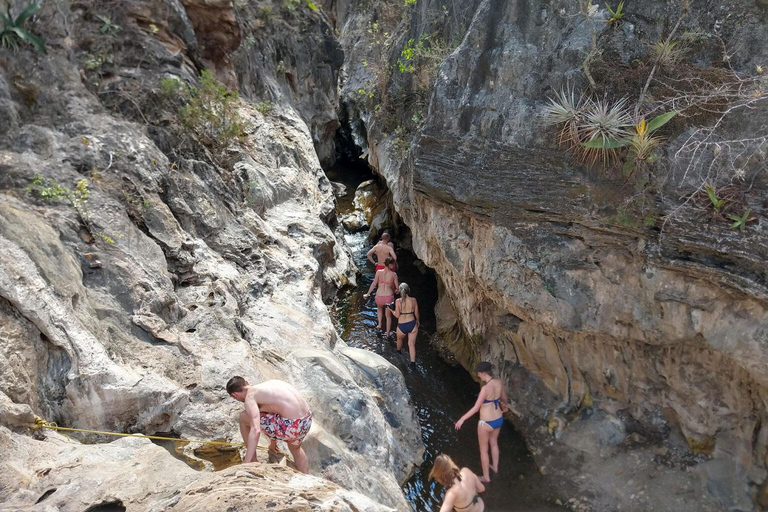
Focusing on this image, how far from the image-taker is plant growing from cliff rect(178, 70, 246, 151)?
9.72 m

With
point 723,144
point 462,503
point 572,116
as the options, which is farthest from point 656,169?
point 462,503

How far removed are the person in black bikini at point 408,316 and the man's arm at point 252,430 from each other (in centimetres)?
539

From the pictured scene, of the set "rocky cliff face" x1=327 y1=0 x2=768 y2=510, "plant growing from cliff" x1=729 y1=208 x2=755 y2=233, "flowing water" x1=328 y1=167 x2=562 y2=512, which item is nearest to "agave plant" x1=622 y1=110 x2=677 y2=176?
"rocky cliff face" x1=327 y1=0 x2=768 y2=510

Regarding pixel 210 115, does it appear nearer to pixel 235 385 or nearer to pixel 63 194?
pixel 63 194

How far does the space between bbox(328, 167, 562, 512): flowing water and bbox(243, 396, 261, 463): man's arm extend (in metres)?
3.09

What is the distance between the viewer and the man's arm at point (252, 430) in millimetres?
4372

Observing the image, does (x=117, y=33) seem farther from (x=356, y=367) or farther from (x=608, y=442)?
(x=608, y=442)

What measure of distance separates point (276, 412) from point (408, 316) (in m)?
5.34

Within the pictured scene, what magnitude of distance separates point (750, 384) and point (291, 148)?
1062 centimetres

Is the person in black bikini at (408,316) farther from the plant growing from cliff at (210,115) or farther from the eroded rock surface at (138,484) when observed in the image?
the eroded rock surface at (138,484)

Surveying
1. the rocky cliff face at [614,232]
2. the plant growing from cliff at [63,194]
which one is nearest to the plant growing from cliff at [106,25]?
the plant growing from cliff at [63,194]

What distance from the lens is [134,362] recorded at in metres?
5.46

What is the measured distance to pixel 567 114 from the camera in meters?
7.17

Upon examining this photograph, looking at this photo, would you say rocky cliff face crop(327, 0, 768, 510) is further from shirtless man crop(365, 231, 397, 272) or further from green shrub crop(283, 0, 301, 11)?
green shrub crop(283, 0, 301, 11)
